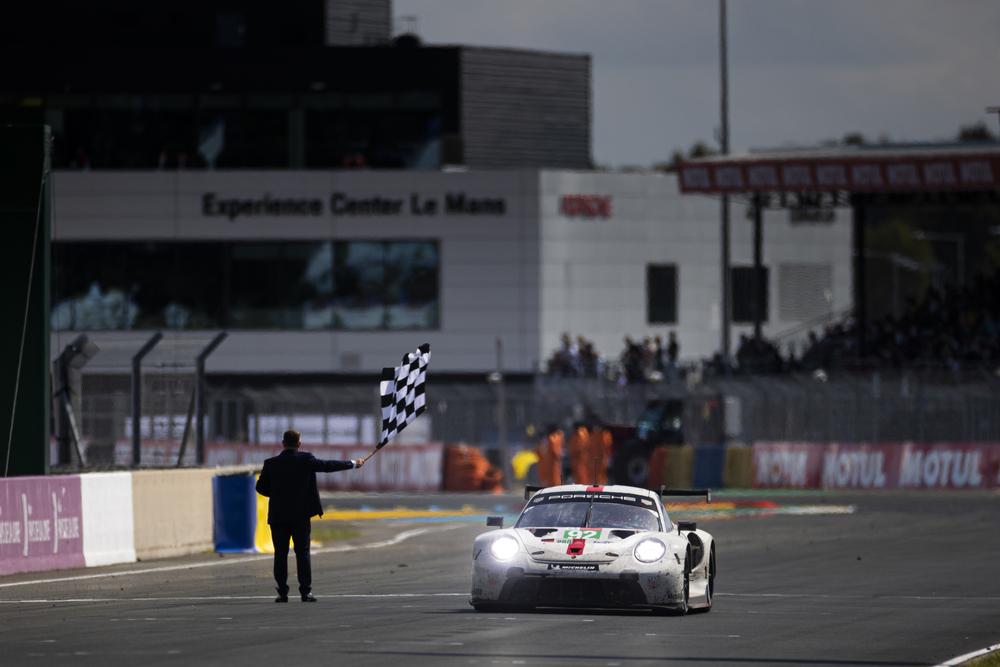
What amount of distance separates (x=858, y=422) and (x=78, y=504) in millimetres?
26635

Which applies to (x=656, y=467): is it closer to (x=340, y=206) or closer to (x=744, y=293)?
(x=340, y=206)

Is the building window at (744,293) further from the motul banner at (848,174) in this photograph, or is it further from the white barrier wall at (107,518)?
the white barrier wall at (107,518)

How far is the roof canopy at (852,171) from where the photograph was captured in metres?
51.4

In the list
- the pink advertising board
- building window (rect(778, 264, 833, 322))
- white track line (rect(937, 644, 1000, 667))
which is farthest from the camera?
building window (rect(778, 264, 833, 322))

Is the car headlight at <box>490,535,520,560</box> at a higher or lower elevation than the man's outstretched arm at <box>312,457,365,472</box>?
lower

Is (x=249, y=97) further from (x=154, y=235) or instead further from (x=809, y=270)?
(x=809, y=270)

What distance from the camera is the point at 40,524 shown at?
21.5 metres

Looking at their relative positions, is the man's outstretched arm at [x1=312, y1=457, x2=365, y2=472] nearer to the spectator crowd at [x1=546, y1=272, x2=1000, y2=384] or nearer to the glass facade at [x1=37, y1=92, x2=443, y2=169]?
the spectator crowd at [x1=546, y1=272, x2=1000, y2=384]

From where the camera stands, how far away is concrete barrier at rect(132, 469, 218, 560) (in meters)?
24.0

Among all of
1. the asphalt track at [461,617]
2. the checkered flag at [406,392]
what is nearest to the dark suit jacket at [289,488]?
the checkered flag at [406,392]

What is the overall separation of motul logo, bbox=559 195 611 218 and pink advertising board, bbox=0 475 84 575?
43150mm

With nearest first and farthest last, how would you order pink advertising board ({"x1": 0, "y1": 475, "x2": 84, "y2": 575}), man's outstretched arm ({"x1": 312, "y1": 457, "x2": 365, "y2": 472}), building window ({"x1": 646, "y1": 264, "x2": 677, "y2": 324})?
man's outstretched arm ({"x1": 312, "y1": 457, "x2": 365, "y2": 472}) < pink advertising board ({"x1": 0, "y1": 475, "x2": 84, "y2": 575}) < building window ({"x1": 646, "y1": 264, "x2": 677, "y2": 324})

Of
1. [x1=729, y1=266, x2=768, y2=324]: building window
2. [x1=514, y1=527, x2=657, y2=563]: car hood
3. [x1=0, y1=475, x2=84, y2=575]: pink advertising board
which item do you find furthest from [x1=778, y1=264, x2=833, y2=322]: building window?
[x1=514, y1=527, x2=657, y2=563]: car hood

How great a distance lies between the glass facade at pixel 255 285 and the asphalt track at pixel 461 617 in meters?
36.1
